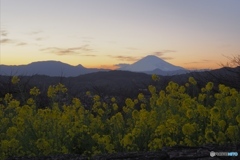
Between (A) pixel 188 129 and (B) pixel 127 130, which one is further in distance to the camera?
(B) pixel 127 130

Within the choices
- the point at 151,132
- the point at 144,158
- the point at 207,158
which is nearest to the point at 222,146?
the point at 207,158

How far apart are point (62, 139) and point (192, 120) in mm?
2322

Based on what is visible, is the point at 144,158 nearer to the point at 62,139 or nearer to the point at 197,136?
the point at 197,136

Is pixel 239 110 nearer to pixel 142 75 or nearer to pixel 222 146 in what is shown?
pixel 222 146

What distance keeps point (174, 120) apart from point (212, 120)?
2.01 ft

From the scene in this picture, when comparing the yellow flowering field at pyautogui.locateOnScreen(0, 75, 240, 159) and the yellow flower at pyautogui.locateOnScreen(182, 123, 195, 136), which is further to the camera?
the yellow flowering field at pyautogui.locateOnScreen(0, 75, 240, 159)

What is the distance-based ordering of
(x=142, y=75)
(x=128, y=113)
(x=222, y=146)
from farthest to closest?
(x=142, y=75)
(x=128, y=113)
(x=222, y=146)

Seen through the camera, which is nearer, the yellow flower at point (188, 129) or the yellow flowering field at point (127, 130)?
the yellow flower at point (188, 129)

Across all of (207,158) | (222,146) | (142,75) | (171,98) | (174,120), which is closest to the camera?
(207,158)

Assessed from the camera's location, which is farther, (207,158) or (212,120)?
(212,120)

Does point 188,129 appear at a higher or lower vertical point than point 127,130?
higher

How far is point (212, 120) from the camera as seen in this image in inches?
280

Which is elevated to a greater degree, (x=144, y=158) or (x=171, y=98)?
(x=171, y=98)

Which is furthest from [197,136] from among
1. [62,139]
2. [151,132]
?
[62,139]
